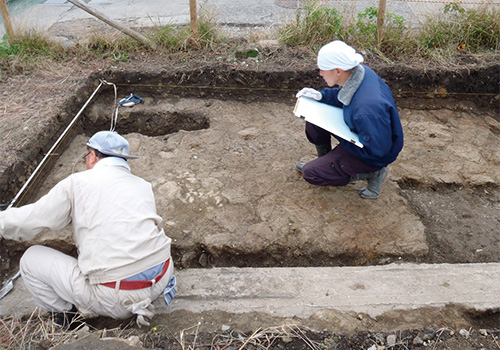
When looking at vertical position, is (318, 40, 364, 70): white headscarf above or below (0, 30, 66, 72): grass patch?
above

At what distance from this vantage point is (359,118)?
331cm

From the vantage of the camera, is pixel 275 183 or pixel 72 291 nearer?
pixel 72 291

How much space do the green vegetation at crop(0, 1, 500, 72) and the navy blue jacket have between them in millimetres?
2819

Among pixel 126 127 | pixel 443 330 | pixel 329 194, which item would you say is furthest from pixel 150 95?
pixel 443 330

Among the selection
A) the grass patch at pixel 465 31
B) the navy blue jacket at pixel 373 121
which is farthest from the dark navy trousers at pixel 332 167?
the grass patch at pixel 465 31

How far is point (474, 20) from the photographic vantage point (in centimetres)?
605

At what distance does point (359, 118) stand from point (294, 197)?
1.02 m

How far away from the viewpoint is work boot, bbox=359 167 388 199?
12.5 feet

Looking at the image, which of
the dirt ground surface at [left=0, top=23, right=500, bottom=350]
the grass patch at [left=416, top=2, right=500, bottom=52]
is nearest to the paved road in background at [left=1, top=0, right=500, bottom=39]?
the grass patch at [left=416, top=2, right=500, bottom=52]

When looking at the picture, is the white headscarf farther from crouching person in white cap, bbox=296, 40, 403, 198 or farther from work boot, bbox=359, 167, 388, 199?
work boot, bbox=359, 167, 388, 199

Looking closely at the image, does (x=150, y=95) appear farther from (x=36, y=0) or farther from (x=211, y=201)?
(x=36, y=0)

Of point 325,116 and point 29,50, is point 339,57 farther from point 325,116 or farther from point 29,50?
point 29,50

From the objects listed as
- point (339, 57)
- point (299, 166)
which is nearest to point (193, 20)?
point (299, 166)

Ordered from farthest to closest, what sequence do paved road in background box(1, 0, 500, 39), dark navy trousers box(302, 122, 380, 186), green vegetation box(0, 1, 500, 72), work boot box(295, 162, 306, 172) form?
paved road in background box(1, 0, 500, 39) → green vegetation box(0, 1, 500, 72) → work boot box(295, 162, 306, 172) → dark navy trousers box(302, 122, 380, 186)
